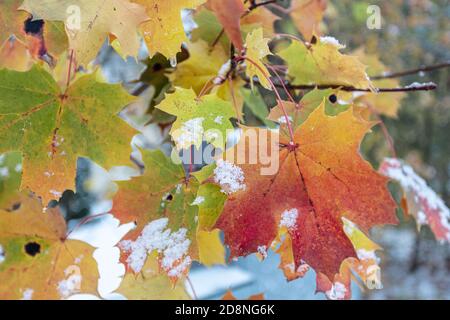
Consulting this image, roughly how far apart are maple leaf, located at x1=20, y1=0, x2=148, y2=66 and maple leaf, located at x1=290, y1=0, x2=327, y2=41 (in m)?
0.43

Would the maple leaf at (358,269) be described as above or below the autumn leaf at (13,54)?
below

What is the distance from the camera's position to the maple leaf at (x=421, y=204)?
1031mm

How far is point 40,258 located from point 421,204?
742mm

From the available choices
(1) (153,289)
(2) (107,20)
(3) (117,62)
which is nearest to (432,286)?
(3) (117,62)

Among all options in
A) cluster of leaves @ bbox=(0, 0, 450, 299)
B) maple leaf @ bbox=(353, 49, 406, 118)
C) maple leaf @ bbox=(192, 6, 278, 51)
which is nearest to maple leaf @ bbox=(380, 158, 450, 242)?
maple leaf @ bbox=(353, 49, 406, 118)

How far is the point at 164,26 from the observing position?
62cm

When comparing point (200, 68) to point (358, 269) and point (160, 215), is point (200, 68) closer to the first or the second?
point (160, 215)

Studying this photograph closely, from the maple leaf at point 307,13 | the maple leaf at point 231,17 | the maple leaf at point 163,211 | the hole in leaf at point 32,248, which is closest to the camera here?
the maple leaf at point 231,17

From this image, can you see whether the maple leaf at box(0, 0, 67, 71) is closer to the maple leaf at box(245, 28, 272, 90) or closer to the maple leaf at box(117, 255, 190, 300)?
the maple leaf at box(245, 28, 272, 90)

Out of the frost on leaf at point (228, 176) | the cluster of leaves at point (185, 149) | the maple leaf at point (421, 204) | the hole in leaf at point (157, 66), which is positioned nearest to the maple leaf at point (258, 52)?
the cluster of leaves at point (185, 149)

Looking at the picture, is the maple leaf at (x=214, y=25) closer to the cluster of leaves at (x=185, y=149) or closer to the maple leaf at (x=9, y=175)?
the cluster of leaves at (x=185, y=149)

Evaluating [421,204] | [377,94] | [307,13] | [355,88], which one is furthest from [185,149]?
[377,94]
